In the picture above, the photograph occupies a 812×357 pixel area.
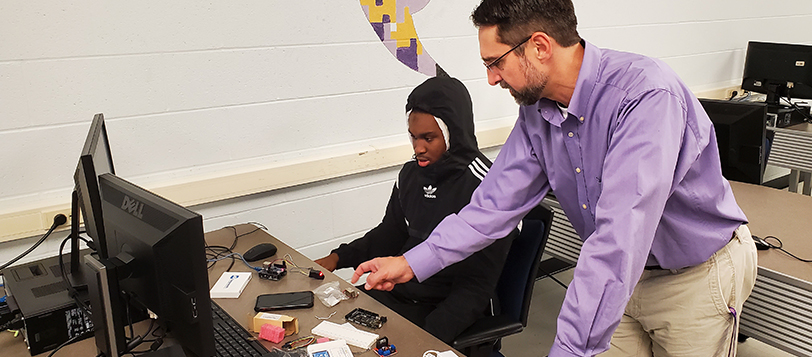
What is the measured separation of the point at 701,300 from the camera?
1404 mm

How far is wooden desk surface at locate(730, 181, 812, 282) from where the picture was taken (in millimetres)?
1812

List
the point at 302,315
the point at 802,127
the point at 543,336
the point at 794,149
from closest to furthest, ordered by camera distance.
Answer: the point at 302,315
the point at 543,336
the point at 794,149
the point at 802,127

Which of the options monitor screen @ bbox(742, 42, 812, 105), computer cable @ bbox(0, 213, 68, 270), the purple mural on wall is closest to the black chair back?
the purple mural on wall

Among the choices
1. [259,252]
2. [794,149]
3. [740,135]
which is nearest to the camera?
[259,252]

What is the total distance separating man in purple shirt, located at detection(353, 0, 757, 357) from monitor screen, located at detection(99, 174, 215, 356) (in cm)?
54

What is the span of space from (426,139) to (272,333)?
2.94 ft

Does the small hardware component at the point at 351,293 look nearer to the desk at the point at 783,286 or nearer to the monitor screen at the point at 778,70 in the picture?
the desk at the point at 783,286

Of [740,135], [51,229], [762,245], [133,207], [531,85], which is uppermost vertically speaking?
[531,85]

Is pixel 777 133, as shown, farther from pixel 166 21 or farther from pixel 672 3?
pixel 166 21

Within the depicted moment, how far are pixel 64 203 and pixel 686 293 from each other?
76.9 inches

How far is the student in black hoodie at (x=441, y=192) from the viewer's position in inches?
71.1

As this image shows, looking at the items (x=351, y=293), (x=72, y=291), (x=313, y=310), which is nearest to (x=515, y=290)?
(x=351, y=293)

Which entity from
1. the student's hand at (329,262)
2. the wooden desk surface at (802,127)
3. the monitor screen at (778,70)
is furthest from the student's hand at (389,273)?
the monitor screen at (778,70)

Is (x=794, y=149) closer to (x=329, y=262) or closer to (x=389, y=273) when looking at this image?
(x=329, y=262)
